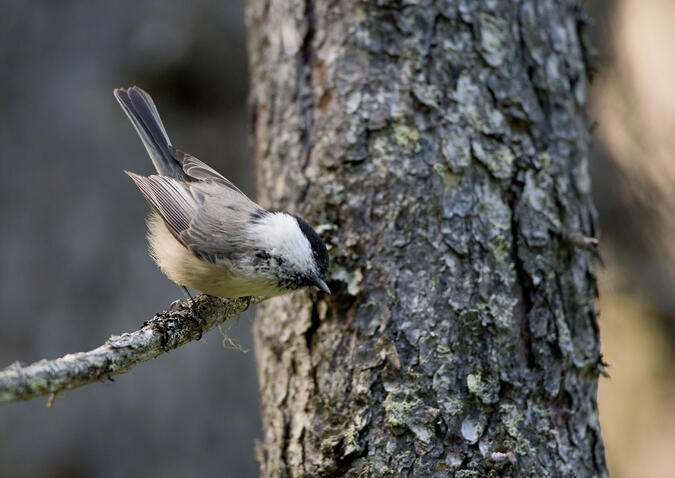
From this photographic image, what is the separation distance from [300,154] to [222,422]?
2.27 metres

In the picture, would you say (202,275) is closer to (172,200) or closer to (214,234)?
(214,234)

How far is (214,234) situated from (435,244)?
0.90 meters

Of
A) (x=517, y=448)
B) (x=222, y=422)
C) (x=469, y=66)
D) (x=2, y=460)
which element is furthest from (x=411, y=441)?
(x=2, y=460)

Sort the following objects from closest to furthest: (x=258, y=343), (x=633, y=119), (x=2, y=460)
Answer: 1. (x=258, y=343)
2. (x=633, y=119)
3. (x=2, y=460)

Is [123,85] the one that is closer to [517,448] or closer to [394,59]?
[394,59]

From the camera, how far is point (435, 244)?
2580mm

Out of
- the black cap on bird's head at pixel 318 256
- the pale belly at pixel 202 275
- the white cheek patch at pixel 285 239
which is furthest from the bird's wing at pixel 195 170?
the black cap on bird's head at pixel 318 256

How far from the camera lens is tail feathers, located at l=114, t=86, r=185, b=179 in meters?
3.18

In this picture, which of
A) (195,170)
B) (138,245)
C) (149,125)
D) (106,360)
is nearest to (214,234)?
(195,170)

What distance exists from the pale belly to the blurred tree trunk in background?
23 cm

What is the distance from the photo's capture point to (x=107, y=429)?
4.29 meters

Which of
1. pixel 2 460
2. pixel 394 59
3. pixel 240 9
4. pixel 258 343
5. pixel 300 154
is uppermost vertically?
pixel 240 9

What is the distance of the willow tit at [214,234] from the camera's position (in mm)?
2623

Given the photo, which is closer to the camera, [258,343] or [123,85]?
[258,343]
